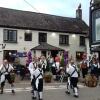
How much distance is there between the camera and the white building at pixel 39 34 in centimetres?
3803

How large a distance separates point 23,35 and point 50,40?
4039mm

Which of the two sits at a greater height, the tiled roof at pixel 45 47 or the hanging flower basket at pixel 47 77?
the tiled roof at pixel 45 47

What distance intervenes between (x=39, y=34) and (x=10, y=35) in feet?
13.8

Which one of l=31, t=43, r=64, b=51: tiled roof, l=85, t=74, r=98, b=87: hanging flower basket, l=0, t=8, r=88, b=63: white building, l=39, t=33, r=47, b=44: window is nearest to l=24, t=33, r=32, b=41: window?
l=0, t=8, r=88, b=63: white building

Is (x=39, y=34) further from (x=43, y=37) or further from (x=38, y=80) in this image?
(x=38, y=80)

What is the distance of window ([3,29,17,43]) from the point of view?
1489 inches

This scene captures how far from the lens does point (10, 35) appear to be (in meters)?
38.1

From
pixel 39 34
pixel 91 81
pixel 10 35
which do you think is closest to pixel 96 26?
pixel 91 81

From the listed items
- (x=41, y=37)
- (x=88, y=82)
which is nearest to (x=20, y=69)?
(x=88, y=82)

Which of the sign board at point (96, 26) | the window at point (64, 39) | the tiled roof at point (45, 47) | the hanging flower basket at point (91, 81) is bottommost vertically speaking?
the hanging flower basket at point (91, 81)

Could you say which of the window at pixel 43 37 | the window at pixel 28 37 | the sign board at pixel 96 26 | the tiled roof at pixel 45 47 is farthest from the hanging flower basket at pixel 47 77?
the sign board at pixel 96 26

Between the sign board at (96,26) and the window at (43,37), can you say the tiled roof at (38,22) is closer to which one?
the window at (43,37)

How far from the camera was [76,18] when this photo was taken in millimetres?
48531

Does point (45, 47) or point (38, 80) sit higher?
point (45, 47)
